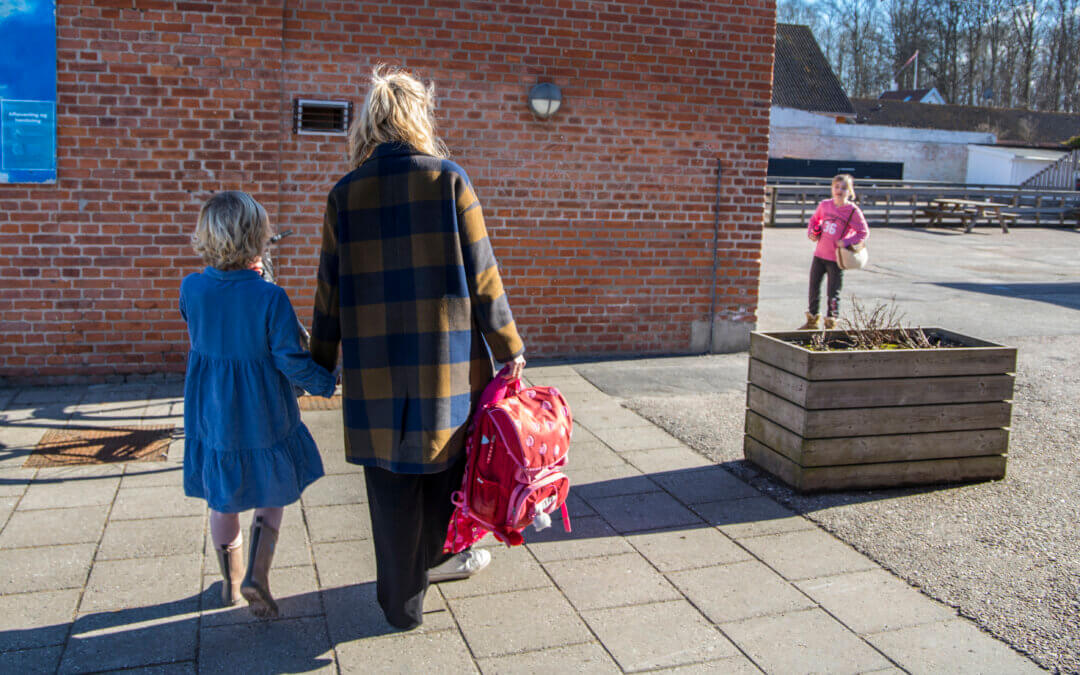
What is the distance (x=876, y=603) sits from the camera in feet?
12.4

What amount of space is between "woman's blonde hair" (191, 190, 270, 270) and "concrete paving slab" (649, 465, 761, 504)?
2641 millimetres

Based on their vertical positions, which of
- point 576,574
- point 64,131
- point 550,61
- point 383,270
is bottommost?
point 576,574

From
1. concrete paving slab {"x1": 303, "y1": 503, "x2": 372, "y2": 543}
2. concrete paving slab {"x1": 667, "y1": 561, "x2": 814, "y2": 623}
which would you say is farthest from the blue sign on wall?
concrete paving slab {"x1": 667, "y1": 561, "x2": 814, "y2": 623}

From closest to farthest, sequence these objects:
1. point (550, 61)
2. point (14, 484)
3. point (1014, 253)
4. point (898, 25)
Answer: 1. point (14, 484)
2. point (550, 61)
3. point (1014, 253)
4. point (898, 25)

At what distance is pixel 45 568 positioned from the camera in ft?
12.8

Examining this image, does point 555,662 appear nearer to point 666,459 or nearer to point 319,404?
point 666,459

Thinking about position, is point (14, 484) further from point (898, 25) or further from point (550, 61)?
point (898, 25)

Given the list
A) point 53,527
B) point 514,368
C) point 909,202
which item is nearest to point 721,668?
point 514,368

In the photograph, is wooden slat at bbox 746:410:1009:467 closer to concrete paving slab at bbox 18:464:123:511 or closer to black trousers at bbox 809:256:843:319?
concrete paving slab at bbox 18:464:123:511

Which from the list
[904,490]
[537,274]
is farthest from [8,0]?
[904,490]

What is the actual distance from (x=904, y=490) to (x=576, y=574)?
207 cm

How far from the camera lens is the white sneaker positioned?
3.85 m

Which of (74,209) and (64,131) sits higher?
(64,131)

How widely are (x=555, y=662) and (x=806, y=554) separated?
1499mm
